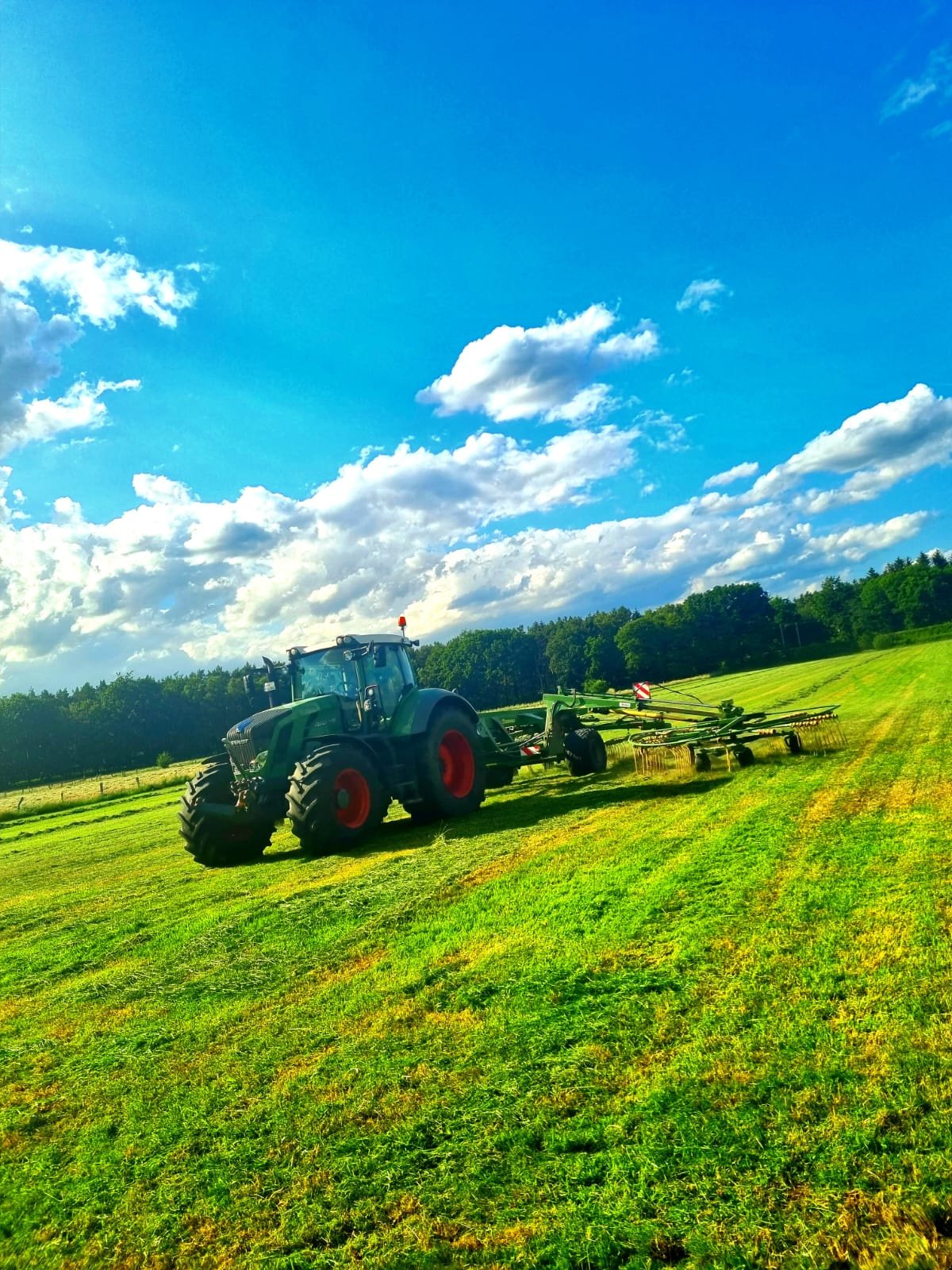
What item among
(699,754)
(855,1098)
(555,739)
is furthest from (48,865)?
(855,1098)

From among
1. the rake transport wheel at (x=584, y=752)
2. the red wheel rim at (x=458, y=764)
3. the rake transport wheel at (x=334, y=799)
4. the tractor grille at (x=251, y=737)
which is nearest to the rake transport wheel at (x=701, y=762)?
the rake transport wheel at (x=584, y=752)

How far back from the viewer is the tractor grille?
10500 millimetres

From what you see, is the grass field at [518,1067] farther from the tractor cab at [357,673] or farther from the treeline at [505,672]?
the treeline at [505,672]

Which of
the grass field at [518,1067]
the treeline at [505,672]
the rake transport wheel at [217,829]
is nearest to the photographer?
the grass field at [518,1067]

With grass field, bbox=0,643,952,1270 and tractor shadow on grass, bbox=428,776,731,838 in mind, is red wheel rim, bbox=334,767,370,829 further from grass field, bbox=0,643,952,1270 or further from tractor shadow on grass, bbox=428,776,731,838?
grass field, bbox=0,643,952,1270

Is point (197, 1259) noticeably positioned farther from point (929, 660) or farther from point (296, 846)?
point (929, 660)

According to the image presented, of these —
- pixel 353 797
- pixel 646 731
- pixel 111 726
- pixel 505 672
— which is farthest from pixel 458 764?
pixel 111 726

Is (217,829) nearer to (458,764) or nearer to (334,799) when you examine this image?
(334,799)

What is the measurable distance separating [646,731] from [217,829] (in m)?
7.54

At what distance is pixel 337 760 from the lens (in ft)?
31.6

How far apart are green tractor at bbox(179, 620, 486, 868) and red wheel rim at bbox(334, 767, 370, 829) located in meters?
0.01

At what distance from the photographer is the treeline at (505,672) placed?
82438mm

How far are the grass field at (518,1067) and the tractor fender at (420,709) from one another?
3492 mm

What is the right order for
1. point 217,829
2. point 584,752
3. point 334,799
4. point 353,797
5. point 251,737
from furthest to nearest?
point 584,752 < point 217,829 < point 251,737 < point 353,797 < point 334,799
